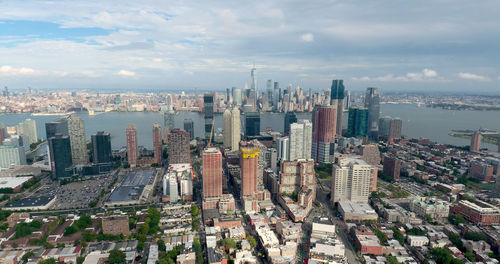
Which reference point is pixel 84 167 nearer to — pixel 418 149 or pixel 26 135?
pixel 26 135

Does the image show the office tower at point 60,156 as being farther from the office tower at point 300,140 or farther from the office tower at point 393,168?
the office tower at point 393,168

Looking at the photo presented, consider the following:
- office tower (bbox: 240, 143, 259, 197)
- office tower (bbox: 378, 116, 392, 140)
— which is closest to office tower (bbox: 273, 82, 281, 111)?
office tower (bbox: 378, 116, 392, 140)

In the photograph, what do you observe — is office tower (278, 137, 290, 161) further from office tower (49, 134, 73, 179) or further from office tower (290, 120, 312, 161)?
office tower (49, 134, 73, 179)

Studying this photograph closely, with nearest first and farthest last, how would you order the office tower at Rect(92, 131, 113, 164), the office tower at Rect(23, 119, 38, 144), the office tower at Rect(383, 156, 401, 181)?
the office tower at Rect(383, 156, 401, 181), the office tower at Rect(92, 131, 113, 164), the office tower at Rect(23, 119, 38, 144)

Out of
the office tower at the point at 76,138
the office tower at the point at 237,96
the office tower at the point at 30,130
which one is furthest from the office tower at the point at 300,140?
the office tower at the point at 237,96

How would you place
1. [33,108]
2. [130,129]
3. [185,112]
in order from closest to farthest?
[130,129] → [33,108] → [185,112]

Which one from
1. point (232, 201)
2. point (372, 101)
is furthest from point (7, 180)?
point (372, 101)
